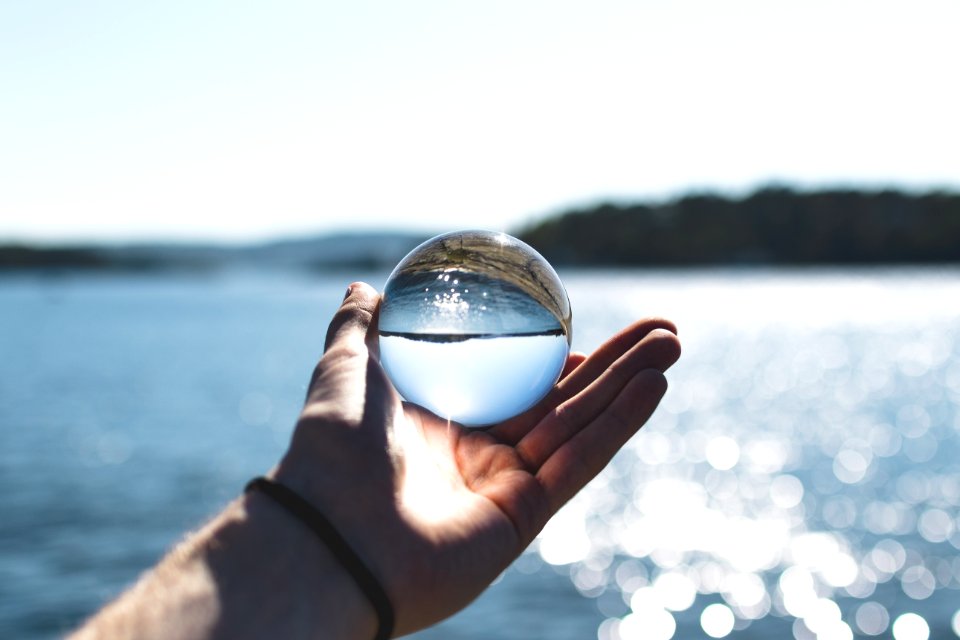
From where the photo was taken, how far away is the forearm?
2178 millimetres

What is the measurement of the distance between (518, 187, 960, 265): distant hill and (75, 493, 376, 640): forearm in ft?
298

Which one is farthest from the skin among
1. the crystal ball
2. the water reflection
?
the water reflection

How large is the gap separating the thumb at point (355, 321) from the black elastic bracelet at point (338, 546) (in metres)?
0.74

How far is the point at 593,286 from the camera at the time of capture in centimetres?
17712

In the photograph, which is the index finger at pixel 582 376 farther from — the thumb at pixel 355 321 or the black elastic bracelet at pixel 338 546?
the black elastic bracelet at pixel 338 546

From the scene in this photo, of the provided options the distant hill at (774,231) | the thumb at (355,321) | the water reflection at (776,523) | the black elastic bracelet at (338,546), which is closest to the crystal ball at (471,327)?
the thumb at (355,321)

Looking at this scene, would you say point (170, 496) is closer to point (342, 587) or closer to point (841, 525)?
point (841, 525)

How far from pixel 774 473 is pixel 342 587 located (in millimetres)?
24416

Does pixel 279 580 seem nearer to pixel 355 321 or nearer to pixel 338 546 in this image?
pixel 338 546

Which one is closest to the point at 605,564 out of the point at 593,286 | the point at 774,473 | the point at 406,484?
the point at 774,473

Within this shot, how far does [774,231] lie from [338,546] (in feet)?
352

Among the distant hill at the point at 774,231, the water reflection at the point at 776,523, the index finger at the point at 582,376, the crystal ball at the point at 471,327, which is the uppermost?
the crystal ball at the point at 471,327

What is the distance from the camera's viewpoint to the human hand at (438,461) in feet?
8.55

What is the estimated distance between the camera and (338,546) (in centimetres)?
248
